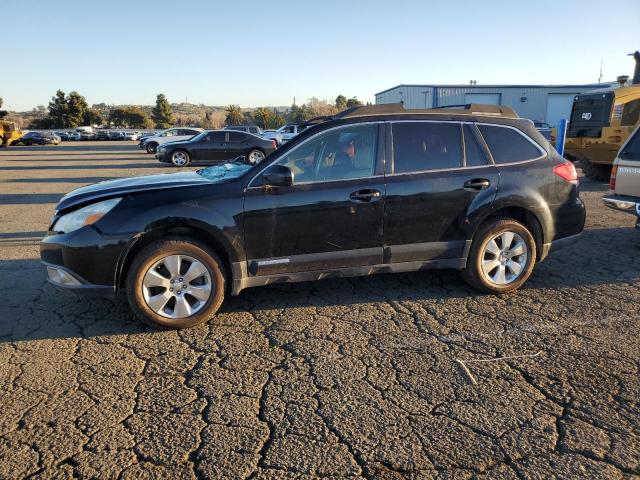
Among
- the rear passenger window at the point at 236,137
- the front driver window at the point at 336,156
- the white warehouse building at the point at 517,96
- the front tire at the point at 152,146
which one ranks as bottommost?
the front tire at the point at 152,146

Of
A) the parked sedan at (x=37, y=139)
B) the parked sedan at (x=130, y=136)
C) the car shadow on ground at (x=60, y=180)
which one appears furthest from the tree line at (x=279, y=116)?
the car shadow on ground at (x=60, y=180)

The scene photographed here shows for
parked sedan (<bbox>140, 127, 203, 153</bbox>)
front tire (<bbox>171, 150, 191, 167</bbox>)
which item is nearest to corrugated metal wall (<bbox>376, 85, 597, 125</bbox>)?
parked sedan (<bbox>140, 127, 203, 153</bbox>)

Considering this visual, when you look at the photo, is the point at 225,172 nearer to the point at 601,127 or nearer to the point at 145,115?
the point at 601,127

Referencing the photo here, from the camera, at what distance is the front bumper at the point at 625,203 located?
237 inches

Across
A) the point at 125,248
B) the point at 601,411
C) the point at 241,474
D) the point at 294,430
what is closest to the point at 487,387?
the point at 601,411

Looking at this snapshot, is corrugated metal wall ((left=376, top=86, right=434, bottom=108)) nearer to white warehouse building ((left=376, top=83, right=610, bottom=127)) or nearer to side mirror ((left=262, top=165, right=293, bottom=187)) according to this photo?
white warehouse building ((left=376, top=83, right=610, bottom=127))

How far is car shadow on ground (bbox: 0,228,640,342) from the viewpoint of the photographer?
4.20 meters

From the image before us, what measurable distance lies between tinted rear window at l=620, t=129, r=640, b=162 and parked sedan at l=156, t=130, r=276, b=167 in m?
14.2

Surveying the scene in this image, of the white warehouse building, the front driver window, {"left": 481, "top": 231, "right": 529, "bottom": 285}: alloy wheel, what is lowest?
{"left": 481, "top": 231, "right": 529, "bottom": 285}: alloy wheel

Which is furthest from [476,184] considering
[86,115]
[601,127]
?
[86,115]

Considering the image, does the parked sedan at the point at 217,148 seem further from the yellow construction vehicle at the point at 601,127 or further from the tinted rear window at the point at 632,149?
the tinted rear window at the point at 632,149

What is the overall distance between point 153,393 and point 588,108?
1466 cm

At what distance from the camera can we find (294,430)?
2.75m

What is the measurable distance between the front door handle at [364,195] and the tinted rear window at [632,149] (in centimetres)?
420
